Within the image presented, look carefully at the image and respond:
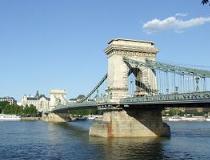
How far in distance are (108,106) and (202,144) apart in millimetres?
17277

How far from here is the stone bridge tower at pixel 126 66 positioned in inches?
2896

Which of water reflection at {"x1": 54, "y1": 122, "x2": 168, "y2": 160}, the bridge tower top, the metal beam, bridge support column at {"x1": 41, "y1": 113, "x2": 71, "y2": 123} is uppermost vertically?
the bridge tower top

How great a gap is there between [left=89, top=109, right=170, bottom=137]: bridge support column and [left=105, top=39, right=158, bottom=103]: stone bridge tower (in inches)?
165

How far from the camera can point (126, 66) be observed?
74562 millimetres

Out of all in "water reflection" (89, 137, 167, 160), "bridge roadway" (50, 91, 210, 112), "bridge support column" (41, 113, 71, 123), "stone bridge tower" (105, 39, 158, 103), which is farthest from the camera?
"bridge support column" (41, 113, 71, 123)

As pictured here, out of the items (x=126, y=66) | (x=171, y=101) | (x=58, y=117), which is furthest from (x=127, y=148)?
(x=58, y=117)

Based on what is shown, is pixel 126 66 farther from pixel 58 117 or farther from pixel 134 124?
pixel 58 117

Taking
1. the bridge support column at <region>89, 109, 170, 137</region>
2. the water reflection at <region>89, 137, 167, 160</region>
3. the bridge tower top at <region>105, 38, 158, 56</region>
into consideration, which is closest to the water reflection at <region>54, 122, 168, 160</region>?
the water reflection at <region>89, 137, 167, 160</region>

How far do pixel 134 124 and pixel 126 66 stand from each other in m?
10.6

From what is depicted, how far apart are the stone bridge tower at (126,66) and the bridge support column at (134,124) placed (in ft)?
13.8

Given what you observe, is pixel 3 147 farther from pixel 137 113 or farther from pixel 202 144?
pixel 202 144

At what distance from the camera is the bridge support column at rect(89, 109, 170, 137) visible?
68938 millimetres

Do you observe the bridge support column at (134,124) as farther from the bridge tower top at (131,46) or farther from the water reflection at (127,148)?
the bridge tower top at (131,46)

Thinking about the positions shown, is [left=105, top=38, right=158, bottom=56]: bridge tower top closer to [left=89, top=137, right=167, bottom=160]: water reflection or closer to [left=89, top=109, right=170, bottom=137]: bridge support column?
[left=89, top=109, right=170, bottom=137]: bridge support column
